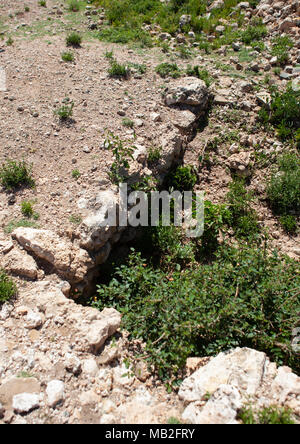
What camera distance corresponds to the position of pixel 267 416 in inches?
119

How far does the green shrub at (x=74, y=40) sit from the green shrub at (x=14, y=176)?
488cm

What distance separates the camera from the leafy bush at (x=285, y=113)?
740cm

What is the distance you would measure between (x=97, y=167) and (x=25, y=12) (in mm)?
7992

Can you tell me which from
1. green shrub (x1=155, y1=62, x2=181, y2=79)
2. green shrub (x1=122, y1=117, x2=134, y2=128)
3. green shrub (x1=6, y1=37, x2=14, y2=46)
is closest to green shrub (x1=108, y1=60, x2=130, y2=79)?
green shrub (x1=155, y1=62, x2=181, y2=79)

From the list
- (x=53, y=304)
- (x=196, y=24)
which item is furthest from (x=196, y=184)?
(x=196, y=24)

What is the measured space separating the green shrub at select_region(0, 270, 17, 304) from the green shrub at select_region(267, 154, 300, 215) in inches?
204

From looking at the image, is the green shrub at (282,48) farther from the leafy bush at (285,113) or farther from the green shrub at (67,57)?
the green shrub at (67,57)

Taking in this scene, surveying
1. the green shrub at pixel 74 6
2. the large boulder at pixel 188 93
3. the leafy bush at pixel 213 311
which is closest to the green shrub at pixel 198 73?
the large boulder at pixel 188 93

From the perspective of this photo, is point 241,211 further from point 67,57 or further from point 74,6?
point 74,6

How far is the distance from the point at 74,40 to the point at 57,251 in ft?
21.9

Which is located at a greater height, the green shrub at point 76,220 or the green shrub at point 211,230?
the green shrub at point 76,220

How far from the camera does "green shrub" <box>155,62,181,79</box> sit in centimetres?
806

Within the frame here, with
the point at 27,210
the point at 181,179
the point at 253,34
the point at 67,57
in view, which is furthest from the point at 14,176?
the point at 253,34

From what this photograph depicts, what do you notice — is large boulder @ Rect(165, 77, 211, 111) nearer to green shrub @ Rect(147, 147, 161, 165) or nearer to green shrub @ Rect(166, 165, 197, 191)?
green shrub @ Rect(166, 165, 197, 191)
